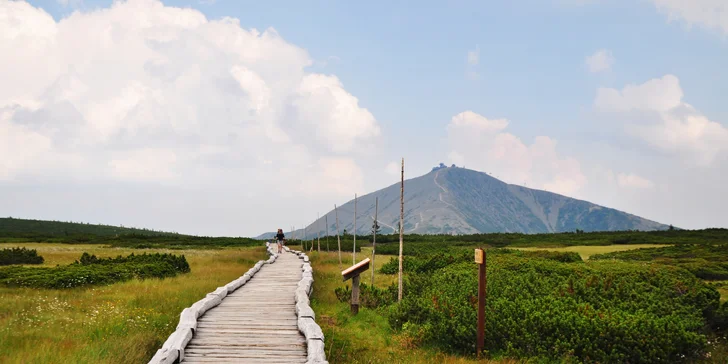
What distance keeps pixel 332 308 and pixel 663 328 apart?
32.1 feet

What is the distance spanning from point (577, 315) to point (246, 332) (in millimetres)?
7291

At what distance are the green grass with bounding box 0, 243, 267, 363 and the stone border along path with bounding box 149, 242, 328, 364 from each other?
826mm

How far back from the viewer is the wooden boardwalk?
9.89 m

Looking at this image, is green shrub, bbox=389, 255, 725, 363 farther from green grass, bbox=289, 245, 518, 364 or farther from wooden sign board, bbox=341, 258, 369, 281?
wooden sign board, bbox=341, 258, 369, 281

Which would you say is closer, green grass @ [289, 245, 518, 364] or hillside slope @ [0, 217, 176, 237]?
green grass @ [289, 245, 518, 364]

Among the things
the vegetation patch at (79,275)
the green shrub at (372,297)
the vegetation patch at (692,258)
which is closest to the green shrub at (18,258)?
the vegetation patch at (79,275)

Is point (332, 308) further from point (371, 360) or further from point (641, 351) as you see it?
point (641, 351)

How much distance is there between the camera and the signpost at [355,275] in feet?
49.2

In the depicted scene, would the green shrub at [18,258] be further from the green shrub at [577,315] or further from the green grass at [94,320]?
the green shrub at [577,315]

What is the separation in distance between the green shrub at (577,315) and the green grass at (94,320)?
6378 millimetres

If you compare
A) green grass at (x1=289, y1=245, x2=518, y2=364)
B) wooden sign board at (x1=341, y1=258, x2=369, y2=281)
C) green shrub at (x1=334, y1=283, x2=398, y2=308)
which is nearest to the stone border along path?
green grass at (x1=289, y1=245, x2=518, y2=364)

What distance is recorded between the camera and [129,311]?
1393cm

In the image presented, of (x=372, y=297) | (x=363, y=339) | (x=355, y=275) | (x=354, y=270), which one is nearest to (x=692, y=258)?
(x=372, y=297)

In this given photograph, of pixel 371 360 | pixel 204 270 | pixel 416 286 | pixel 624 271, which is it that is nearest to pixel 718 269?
pixel 624 271
